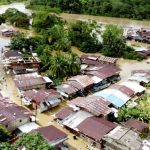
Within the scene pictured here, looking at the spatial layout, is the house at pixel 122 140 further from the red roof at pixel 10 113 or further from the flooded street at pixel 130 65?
the flooded street at pixel 130 65

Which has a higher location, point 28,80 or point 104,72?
point 104,72

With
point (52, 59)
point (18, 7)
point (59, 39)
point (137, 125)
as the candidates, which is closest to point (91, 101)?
point (137, 125)

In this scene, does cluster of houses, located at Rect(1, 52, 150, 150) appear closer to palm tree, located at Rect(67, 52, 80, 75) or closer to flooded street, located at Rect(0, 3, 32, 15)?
palm tree, located at Rect(67, 52, 80, 75)

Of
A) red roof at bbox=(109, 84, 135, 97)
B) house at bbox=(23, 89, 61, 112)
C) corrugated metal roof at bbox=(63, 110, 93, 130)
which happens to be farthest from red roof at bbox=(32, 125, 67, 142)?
red roof at bbox=(109, 84, 135, 97)

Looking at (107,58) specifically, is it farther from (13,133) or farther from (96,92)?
(13,133)

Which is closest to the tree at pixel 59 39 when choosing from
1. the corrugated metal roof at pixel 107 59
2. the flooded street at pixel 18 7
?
the corrugated metal roof at pixel 107 59

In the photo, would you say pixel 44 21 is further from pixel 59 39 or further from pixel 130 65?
pixel 130 65

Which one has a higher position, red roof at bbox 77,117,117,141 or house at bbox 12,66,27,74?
house at bbox 12,66,27,74
